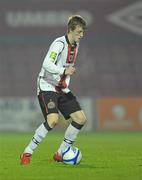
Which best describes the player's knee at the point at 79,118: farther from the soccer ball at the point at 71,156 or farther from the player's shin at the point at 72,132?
the soccer ball at the point at 71,156

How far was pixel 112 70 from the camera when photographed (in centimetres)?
2588

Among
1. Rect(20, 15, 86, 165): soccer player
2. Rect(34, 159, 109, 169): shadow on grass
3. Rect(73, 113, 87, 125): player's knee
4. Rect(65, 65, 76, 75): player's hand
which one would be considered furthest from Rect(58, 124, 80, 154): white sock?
Rect(65, 65, 76, 75): player's hand

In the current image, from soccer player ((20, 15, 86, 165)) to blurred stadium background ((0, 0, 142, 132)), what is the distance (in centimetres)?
1498

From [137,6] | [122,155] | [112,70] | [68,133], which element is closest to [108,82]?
[112,70]

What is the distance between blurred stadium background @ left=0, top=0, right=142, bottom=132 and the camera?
25.4m

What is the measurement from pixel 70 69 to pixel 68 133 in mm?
929

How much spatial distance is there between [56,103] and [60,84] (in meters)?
0.26

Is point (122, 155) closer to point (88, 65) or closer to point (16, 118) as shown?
point (16, 118)

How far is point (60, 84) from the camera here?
377 inches

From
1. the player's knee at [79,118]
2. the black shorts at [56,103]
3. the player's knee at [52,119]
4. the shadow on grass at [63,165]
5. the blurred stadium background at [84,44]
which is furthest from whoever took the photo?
the blurred stadium background at [84,44]

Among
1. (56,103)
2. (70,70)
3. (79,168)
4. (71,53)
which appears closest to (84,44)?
(71,53)

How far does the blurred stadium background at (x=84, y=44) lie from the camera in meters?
25.4

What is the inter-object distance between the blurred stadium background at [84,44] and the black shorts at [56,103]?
1495 centimetres

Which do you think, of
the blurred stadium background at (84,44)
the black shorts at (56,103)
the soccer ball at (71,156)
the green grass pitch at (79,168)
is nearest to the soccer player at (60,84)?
the black shorts at (56,103)
